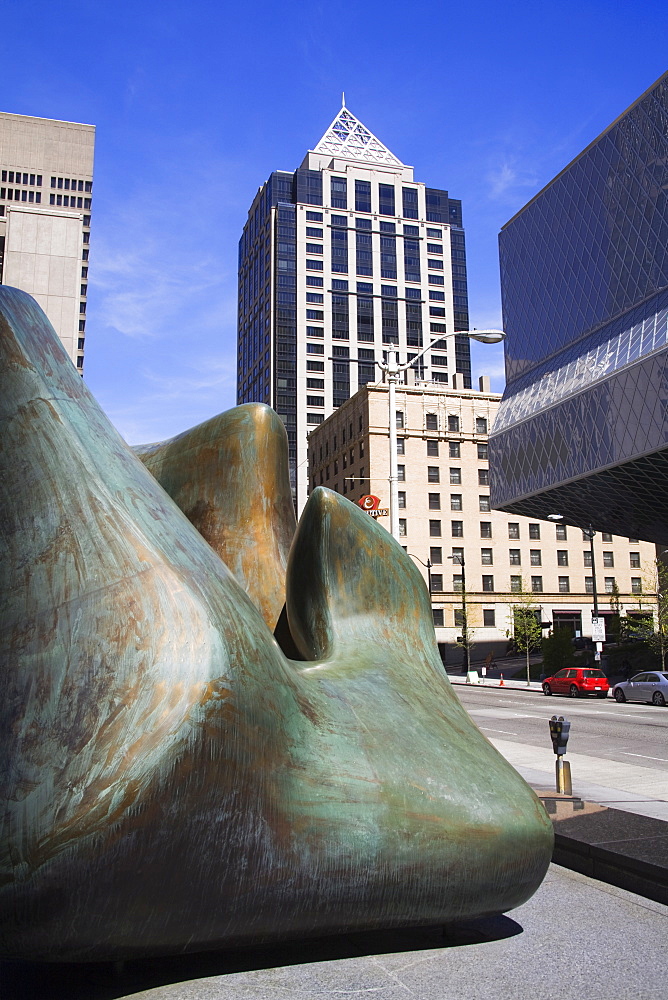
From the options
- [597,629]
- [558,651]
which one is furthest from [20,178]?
[597,629]

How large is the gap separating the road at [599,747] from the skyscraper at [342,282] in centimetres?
7975

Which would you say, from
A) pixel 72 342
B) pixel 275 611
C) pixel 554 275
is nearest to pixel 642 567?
pixel 554 275

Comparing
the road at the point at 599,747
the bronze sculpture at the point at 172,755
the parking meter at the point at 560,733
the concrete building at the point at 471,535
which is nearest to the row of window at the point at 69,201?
the concrete building at the point at 471,535

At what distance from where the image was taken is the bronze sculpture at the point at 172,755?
12.8 feet

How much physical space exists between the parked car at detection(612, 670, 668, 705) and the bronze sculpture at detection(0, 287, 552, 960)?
2752 cm

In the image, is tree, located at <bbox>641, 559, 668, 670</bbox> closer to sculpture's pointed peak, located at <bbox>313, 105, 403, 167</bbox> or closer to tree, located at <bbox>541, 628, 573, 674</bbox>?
tree, located at <bbox>541, 628, 573, 674</bbox>

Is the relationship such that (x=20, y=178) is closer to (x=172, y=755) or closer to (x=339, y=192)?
(x=339, y=192)

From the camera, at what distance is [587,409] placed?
42156 millimetres

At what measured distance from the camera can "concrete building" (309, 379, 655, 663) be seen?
76312 millimetres

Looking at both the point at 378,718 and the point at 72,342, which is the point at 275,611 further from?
the point at 72,342

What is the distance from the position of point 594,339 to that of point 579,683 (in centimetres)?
1888

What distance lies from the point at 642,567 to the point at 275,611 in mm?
77911

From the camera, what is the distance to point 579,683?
3600 cm

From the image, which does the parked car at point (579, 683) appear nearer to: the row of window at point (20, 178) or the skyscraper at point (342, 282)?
the skyscraper at point (342, 282)
